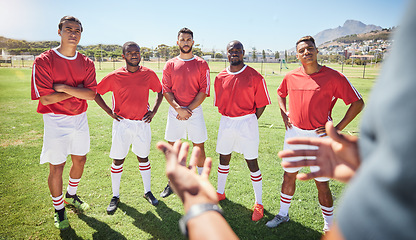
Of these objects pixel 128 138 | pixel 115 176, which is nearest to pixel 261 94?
pixel 128 138

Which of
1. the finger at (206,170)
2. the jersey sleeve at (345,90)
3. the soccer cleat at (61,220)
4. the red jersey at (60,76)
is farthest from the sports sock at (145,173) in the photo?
the jersey sleeve at (345,90)

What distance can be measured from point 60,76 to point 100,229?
2.50 m

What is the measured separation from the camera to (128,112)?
14.1 ft

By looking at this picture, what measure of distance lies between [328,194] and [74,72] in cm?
448

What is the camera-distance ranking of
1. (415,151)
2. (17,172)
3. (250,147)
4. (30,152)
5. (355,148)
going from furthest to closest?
(30,152), (17,172), (250,147), (355,148), (415,151)

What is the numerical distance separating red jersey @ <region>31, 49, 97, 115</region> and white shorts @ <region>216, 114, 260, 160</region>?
96.9 inches

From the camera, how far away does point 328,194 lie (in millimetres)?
3525

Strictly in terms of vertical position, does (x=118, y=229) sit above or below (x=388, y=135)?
below

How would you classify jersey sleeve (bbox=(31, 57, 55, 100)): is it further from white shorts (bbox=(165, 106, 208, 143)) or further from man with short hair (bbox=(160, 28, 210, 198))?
white shorts (bbox=(165, 106, 208, 143))

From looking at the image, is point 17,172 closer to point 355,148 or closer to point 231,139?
point 231,139

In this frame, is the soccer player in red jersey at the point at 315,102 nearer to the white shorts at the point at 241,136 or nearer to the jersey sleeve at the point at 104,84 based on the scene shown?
the white shorts at the point at 241,136

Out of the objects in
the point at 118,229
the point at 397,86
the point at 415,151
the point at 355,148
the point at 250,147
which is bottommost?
the point at 118,229

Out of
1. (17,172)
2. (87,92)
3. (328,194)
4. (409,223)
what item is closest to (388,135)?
(409,223)

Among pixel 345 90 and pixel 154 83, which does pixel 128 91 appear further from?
pixel 345 90
